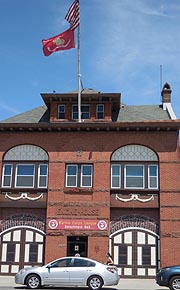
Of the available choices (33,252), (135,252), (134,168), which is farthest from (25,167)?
(135,252)

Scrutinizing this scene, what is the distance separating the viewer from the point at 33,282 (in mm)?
18562

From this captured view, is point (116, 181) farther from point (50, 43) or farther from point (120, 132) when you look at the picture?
point (50, 43)

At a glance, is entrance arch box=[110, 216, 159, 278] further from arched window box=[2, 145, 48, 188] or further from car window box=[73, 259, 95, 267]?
car window box=[73, 259, 95, 267]

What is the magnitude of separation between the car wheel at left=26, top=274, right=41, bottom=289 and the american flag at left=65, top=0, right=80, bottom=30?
17.1 m

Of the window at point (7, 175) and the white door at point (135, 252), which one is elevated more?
the window at point (7, 175)

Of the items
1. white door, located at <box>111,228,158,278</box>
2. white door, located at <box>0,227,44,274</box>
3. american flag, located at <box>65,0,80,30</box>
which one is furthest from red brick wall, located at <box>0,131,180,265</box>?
american flag, located at <box>65,0,80,30</box>

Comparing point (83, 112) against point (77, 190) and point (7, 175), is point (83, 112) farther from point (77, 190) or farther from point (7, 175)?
point (7, 175)

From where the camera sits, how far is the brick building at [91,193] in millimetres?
25344

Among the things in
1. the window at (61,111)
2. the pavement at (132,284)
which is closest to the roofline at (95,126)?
the window at (61,111)

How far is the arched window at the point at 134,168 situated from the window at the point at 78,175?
4.97 ft

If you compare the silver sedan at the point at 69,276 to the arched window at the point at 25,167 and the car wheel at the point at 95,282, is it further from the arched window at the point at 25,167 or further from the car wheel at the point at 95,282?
the arched window at the point at 25,167

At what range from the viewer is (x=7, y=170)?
88.9 ft

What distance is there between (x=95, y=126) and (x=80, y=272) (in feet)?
34.6

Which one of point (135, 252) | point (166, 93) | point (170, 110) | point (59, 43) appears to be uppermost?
point (59, 43)
